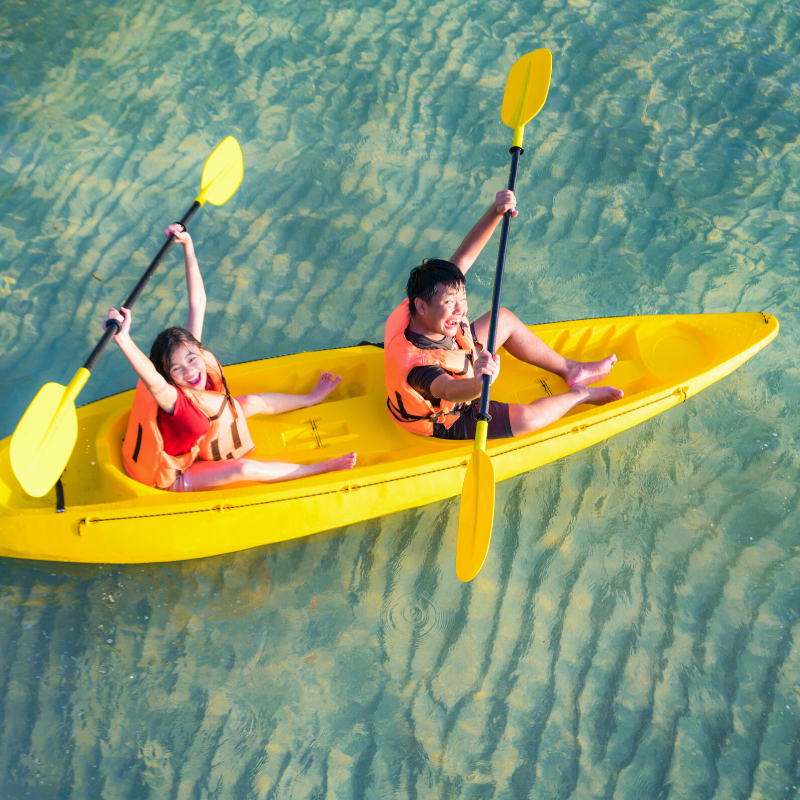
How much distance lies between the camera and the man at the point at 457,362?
370 cm

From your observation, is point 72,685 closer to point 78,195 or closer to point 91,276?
point 91,276

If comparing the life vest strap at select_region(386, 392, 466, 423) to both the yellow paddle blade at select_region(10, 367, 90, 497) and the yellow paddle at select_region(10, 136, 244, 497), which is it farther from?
the yellow paddle blade at select_region(10, 367, 90, 497)

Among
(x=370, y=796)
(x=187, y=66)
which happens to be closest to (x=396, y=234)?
(x=187, y=66)

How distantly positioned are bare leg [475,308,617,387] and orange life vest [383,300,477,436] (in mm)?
344

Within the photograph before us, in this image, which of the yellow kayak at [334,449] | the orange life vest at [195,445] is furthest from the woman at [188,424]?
the yellow kayak at [334,449]

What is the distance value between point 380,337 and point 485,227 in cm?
142

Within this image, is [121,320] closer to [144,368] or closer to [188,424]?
[144,368]

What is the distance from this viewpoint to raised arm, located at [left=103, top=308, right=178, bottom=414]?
3.23 meters

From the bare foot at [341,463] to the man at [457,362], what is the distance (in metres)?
0.38

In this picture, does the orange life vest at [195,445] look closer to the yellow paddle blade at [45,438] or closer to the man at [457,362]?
the yellow paddle blade at [45,438]

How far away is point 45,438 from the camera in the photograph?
336 cm

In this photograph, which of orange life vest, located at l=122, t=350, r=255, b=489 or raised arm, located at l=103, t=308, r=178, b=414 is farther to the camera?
orange life vest, located at l=122, t=350, r=255, b=489

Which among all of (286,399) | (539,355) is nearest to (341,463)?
→ (286,399)

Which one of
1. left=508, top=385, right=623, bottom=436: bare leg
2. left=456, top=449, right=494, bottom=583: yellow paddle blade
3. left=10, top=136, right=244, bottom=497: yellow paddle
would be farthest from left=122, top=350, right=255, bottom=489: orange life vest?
left=508, top=385, right=623, bottom=436: bare leg
